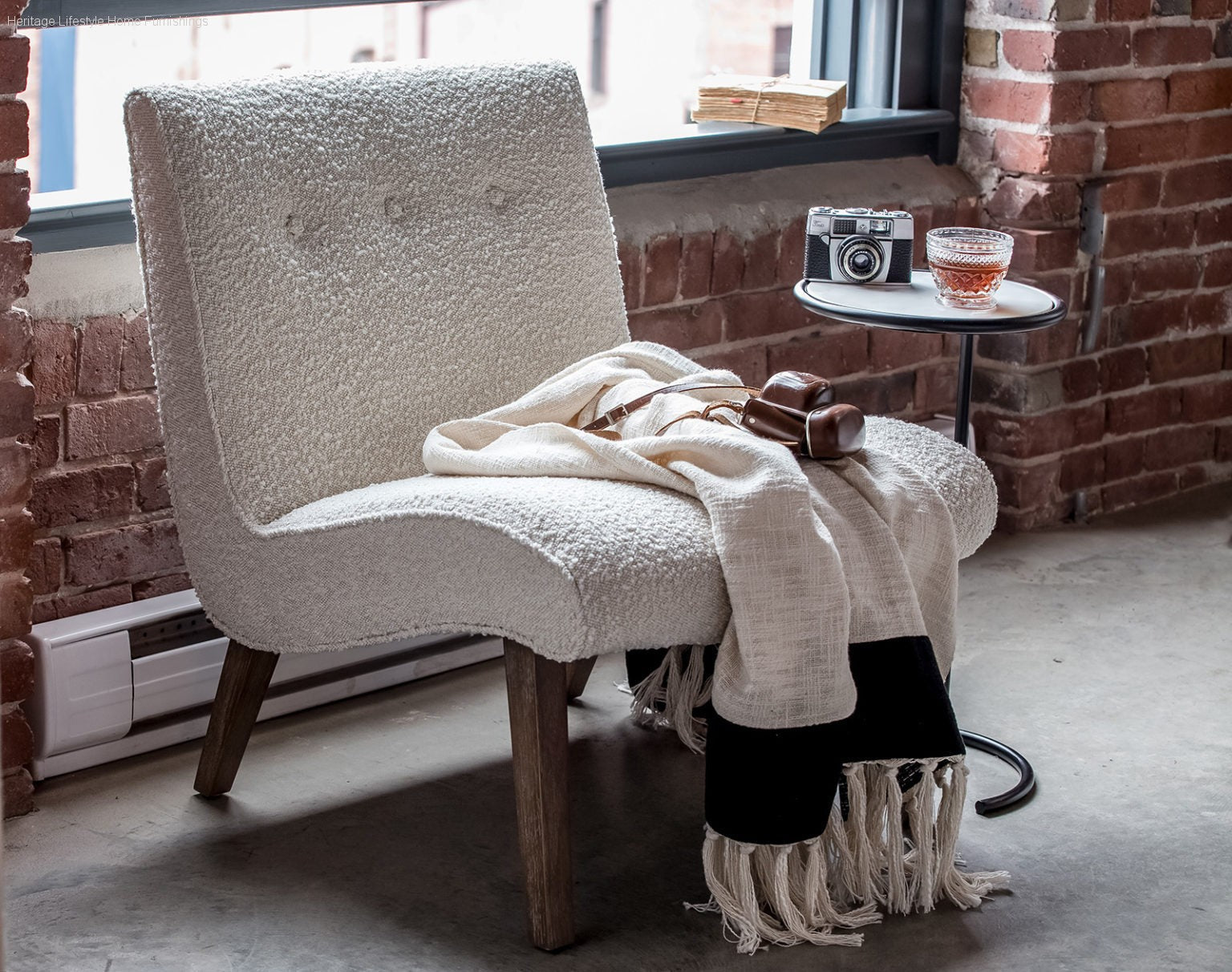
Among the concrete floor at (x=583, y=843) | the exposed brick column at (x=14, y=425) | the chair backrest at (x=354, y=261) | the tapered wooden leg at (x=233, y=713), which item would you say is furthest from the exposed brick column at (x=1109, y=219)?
the exposed brick column at (x=14, y=425)

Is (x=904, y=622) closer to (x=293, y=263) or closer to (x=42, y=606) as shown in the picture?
(x=293, y=263)

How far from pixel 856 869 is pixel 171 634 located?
0.93 metres

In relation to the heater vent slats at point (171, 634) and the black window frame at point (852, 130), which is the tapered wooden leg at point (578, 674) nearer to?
the heater vent slats at point (171, 634)

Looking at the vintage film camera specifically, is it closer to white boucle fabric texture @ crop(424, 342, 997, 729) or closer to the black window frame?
white boucle fabric texture @ crop(424, 342, 997, 729)

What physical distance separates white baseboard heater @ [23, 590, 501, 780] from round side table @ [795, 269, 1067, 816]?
2.76 ft

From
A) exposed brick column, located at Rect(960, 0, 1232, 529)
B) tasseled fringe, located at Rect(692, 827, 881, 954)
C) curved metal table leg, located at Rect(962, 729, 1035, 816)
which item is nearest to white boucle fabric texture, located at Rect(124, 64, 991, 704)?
tasseled fringe, located at Rect(692, 827, 881, 954)

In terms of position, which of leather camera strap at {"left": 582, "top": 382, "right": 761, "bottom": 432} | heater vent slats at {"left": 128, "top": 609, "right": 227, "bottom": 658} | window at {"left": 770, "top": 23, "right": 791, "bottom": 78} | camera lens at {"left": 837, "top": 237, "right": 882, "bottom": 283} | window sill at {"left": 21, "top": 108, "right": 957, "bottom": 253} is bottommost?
heater vent slats at {"left": 128, "top": 609, "right": 227, "bottom": 658}

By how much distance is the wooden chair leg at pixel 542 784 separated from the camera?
149 centimetres

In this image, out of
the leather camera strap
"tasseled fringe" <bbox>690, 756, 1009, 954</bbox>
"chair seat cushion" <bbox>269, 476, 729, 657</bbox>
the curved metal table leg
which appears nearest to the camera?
"chair seat cushion" <bbox>269, 476, 729, 657</bbox>

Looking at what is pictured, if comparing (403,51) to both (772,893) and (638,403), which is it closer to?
(638,403)

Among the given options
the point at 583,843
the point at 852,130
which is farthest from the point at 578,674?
the point at 852,130

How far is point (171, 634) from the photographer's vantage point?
196 cm

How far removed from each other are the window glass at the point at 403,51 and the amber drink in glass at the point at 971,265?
1.99 ft

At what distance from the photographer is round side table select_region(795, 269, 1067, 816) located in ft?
6.04
